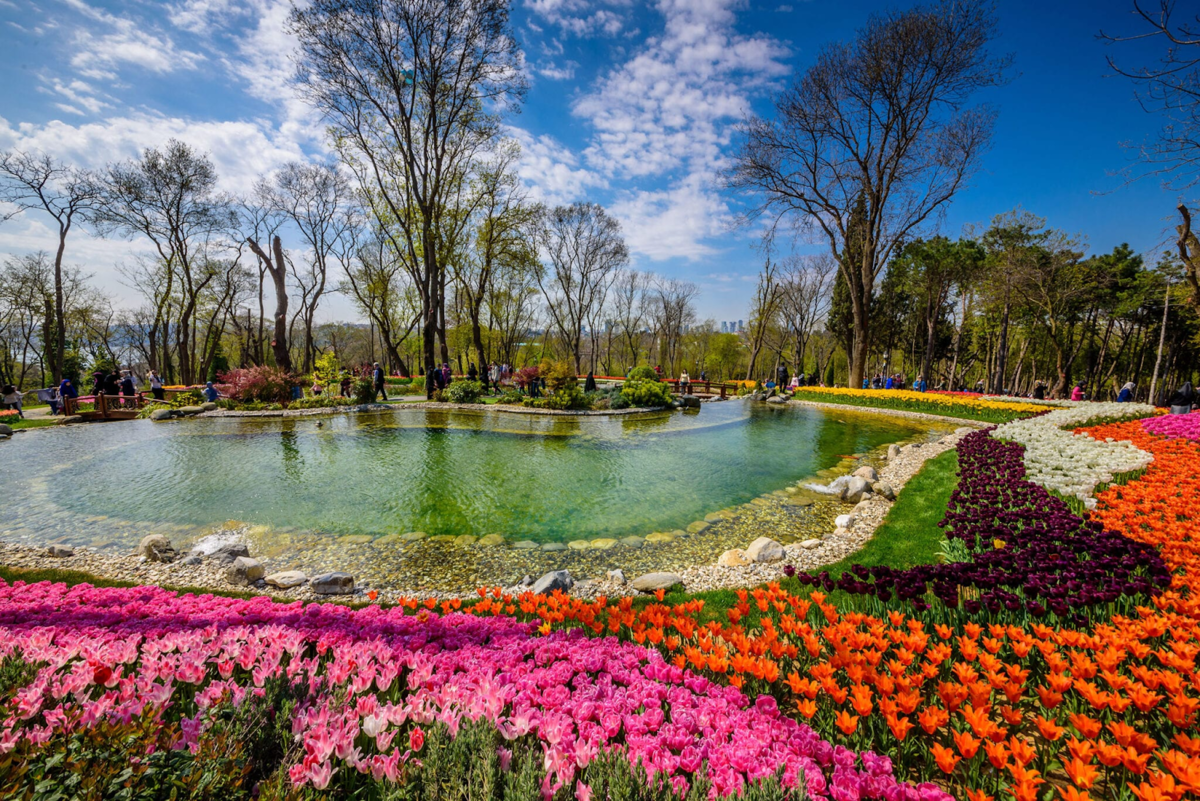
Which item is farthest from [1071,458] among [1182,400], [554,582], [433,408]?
[433,408]

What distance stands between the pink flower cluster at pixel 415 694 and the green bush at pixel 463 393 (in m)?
16.8

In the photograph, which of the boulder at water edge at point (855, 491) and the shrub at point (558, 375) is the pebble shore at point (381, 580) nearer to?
the boulder at water edge at point (855, 491)

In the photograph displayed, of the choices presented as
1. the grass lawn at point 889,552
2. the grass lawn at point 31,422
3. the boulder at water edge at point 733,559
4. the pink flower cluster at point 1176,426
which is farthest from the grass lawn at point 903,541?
the grass lawn at point 31,422

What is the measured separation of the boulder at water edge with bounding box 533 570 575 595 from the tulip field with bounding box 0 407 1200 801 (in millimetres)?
999

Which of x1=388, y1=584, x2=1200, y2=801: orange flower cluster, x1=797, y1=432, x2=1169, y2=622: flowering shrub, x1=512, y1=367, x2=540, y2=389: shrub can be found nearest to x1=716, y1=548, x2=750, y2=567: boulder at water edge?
x1=797, y1=432, x2=1169, y2=622: flowering shrub

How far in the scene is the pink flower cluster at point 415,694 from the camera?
1479 mm

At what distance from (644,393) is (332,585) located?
Answer: 1517cm

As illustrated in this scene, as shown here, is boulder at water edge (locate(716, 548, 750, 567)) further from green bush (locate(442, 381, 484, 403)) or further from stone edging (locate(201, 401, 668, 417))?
green bush (locate(442, 381, 484, 403))

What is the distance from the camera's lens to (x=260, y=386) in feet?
56.6

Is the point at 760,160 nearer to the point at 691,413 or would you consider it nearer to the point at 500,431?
the point at 691,413

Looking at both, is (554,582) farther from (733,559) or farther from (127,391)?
(127,391)

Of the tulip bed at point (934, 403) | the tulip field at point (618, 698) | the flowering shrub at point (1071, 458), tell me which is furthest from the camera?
the tulip bed at point (934, 403)

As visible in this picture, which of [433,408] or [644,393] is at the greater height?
[644,393]

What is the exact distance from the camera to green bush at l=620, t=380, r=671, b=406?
61.0ft
